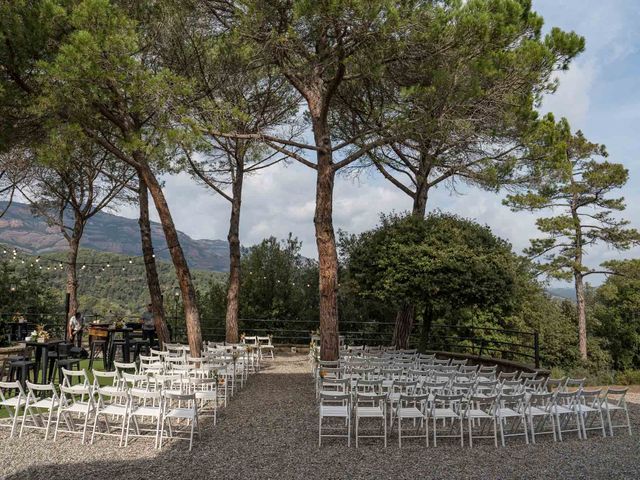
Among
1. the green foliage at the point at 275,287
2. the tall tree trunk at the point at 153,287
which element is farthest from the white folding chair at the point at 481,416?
the green foliage at the point at 275,287

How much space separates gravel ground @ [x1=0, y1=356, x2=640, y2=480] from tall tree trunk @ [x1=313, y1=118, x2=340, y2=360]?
3.16 m

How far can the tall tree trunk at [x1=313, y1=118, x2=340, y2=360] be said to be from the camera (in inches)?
380

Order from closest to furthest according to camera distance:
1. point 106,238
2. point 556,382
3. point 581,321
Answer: point 556,382 < point 581,321 < point 106,238

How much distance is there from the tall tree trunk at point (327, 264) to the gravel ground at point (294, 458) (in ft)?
10.4

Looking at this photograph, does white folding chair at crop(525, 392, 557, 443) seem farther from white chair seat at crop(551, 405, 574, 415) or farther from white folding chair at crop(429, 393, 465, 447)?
white folding chair at crop(429, 393, 465, 447)

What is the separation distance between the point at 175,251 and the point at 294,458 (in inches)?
224

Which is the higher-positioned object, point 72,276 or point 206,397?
point 72,276

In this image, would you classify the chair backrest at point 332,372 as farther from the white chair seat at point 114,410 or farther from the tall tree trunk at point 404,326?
the tall tree trunk at point 404,326

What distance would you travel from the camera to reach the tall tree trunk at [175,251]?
9750mm

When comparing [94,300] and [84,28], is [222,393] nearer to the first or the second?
[84,28]

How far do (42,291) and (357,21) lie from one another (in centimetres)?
1631

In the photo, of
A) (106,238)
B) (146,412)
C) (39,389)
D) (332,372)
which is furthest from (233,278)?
(106,238)

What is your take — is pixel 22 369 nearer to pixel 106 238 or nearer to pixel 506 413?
pixel 506 413

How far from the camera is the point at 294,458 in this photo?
202 inches
